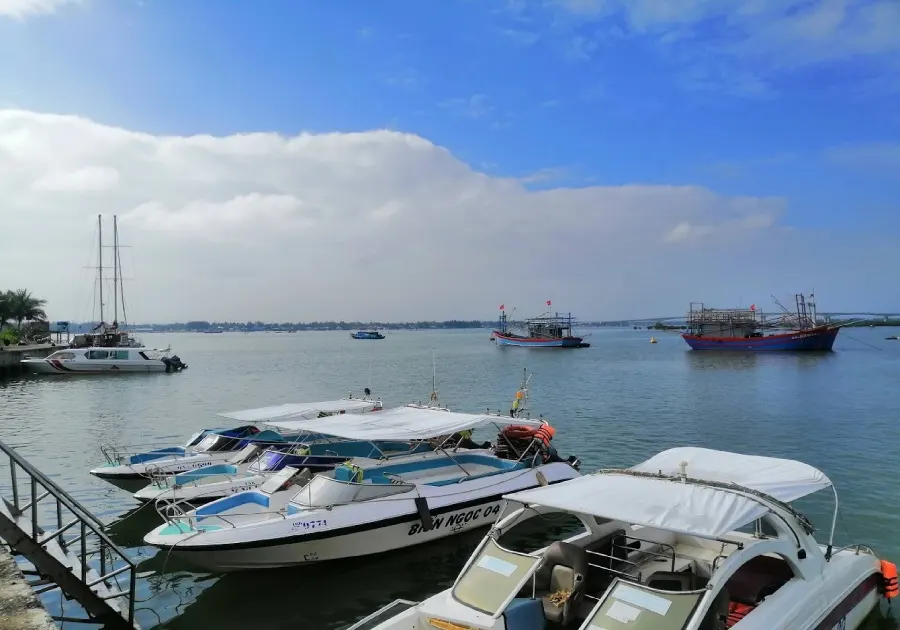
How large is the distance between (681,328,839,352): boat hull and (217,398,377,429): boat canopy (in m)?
78.7

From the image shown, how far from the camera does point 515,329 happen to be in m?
140

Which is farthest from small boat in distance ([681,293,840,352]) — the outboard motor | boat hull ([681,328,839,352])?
the outboard motor

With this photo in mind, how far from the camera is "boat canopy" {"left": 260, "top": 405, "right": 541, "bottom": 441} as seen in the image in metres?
13.9

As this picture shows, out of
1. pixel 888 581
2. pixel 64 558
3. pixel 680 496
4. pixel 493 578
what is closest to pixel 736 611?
pixel 680 496

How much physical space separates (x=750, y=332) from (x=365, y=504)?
93.9m

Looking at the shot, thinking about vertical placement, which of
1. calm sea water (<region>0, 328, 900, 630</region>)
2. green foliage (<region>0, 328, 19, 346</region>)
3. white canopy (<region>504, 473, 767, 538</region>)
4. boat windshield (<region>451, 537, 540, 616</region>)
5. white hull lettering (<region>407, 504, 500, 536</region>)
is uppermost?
green foliage (<region>0, 328, 19, 346</region>)

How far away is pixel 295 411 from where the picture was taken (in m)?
19.5

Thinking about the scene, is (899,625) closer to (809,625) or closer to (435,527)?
(809,625)

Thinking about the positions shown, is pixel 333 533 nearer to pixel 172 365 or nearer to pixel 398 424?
pixel 398 424

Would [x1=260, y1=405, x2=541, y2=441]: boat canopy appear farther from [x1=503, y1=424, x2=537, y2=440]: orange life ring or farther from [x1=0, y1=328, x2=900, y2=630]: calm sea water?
[x1=0, y1=328, x2=900, y2=630]: calm sea water

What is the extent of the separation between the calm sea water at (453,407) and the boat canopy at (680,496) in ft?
16.4

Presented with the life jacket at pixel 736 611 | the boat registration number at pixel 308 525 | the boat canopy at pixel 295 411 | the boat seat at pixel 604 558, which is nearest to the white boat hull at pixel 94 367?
the boat canopy at pixel 295 411

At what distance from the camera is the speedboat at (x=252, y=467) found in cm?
1512

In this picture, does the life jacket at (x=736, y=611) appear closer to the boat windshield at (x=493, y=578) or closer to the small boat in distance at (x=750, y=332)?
the boat windshield at (x=493, y=578)
